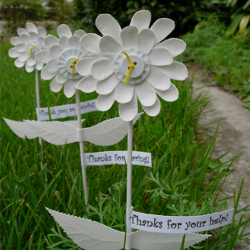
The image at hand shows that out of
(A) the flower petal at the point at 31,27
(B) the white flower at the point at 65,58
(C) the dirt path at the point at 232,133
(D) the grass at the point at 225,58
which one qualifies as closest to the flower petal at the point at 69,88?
(B) the white flower at the point at 65,58

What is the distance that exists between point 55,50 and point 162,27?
416mm

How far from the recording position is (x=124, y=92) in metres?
0.66

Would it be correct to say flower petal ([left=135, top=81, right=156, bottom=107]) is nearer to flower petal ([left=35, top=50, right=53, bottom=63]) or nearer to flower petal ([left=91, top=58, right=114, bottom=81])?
flower petal ([left=91, top=58, right=114, bottom=81])

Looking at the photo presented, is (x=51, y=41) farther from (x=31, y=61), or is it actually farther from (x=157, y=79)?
(x=157, y=79)

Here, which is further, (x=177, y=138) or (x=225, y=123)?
(x=225, y=123)

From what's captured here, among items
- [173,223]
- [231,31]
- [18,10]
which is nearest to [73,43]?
[173,223]

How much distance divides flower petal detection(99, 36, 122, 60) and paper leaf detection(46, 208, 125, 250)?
424 mm

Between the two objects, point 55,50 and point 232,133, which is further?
point 232,133

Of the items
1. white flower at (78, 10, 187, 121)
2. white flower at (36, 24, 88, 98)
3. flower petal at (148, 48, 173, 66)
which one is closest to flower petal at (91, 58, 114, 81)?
white flower at (78, 10, 187, 121)

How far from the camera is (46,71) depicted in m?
0.94

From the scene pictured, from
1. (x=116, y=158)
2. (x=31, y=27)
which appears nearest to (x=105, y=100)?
(x=116, y=158)

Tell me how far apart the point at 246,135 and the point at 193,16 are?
360cm

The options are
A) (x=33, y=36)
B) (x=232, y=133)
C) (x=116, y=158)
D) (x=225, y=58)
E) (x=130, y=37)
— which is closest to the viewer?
(x=130, y=37)

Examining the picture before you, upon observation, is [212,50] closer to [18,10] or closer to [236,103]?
[236,103]
